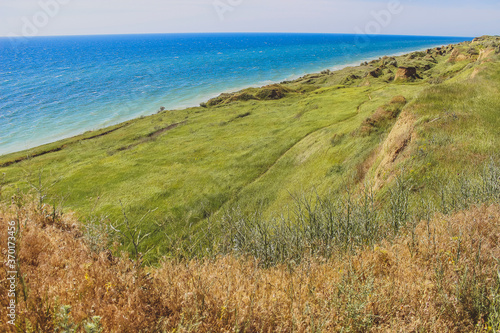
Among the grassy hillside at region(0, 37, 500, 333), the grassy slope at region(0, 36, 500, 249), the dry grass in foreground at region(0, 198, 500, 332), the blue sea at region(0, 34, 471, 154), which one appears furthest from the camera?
the blue sea at region(0, 34, 471, 154)

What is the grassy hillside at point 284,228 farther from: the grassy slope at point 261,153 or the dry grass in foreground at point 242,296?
the grassy slope at point 261,153

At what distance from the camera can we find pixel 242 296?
5238 mm

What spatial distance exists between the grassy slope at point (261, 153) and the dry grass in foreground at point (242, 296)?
1.71m

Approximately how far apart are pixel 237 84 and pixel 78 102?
2576 inches

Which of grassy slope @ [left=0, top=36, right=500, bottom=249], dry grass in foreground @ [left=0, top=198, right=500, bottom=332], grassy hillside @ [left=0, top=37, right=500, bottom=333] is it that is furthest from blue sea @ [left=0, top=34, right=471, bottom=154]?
dry grass in foreground @ [left=0, top=198, right=500, bottom=332]

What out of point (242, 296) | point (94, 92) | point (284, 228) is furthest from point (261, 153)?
point (94, 92)

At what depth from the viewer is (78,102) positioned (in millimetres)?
96875

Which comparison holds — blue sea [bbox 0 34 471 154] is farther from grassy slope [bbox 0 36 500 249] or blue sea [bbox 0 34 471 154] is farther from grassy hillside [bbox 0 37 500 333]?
grassy hillside [bbox 0 37 500 333]

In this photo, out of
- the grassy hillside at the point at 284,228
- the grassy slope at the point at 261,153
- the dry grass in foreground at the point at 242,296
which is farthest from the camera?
the grassy slope at the point at 261,153

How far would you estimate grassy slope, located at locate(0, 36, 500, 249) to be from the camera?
1829 cm

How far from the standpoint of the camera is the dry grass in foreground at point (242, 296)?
169 inches

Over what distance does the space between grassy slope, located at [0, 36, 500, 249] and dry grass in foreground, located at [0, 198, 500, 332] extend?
1.71 m

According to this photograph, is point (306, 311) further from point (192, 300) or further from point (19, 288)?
point (19, 288)

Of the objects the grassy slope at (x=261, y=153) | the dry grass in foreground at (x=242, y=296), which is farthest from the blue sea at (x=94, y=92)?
the dry grass in foreground at (x=242, y=296)
